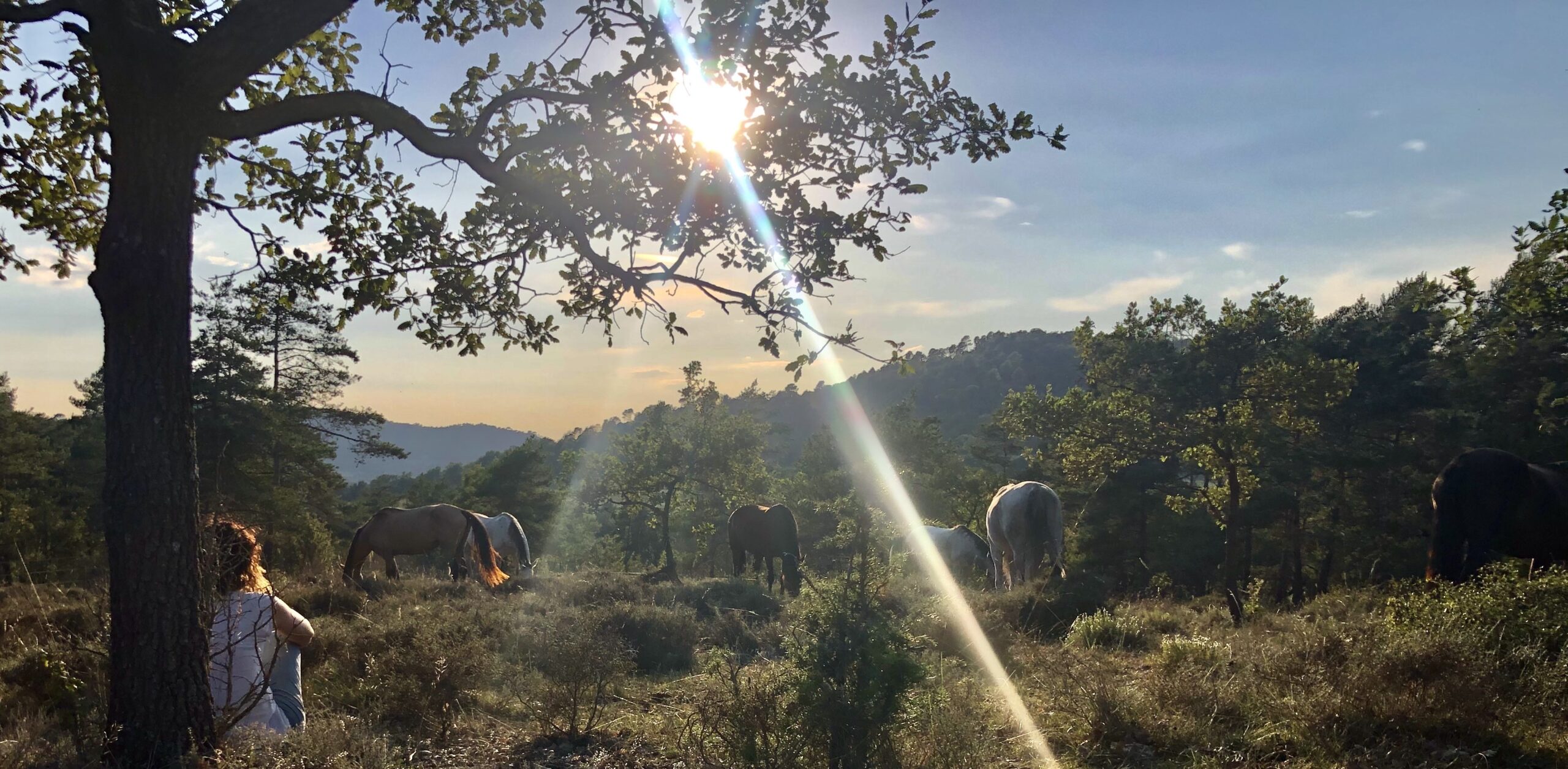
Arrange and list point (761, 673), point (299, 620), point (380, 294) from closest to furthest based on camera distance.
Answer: point (299, 620), point (761, 673), point (380, 294)

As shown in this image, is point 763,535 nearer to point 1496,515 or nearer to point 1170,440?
point 1170,440

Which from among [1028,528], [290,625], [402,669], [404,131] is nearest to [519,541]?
[1028,528]

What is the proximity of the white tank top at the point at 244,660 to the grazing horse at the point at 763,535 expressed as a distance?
13.8m

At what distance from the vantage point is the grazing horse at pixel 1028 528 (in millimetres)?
15469

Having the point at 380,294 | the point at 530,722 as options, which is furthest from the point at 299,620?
the point at 380,294

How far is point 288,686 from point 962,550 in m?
18.5

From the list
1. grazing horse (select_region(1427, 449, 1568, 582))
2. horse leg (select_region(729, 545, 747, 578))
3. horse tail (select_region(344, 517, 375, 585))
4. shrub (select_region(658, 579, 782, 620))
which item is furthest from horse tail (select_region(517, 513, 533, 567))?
grazing horse (select_region(1427, 449, 1568, 582))

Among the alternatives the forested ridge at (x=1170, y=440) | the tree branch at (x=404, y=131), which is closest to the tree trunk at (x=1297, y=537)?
the forested ridge at (x=1170, y=440)

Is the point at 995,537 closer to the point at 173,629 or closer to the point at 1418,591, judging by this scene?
the point at 1418,591

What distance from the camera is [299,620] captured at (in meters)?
4.68

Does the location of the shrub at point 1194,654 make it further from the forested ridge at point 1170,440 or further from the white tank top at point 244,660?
the white tank top at point 244,660

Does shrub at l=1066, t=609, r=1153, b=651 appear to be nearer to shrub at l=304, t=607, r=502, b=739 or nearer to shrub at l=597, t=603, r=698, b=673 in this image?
shrub at l=597, t=603, r=698, b=673

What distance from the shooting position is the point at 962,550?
21.4 meters

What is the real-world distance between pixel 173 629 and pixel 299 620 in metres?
0.92
